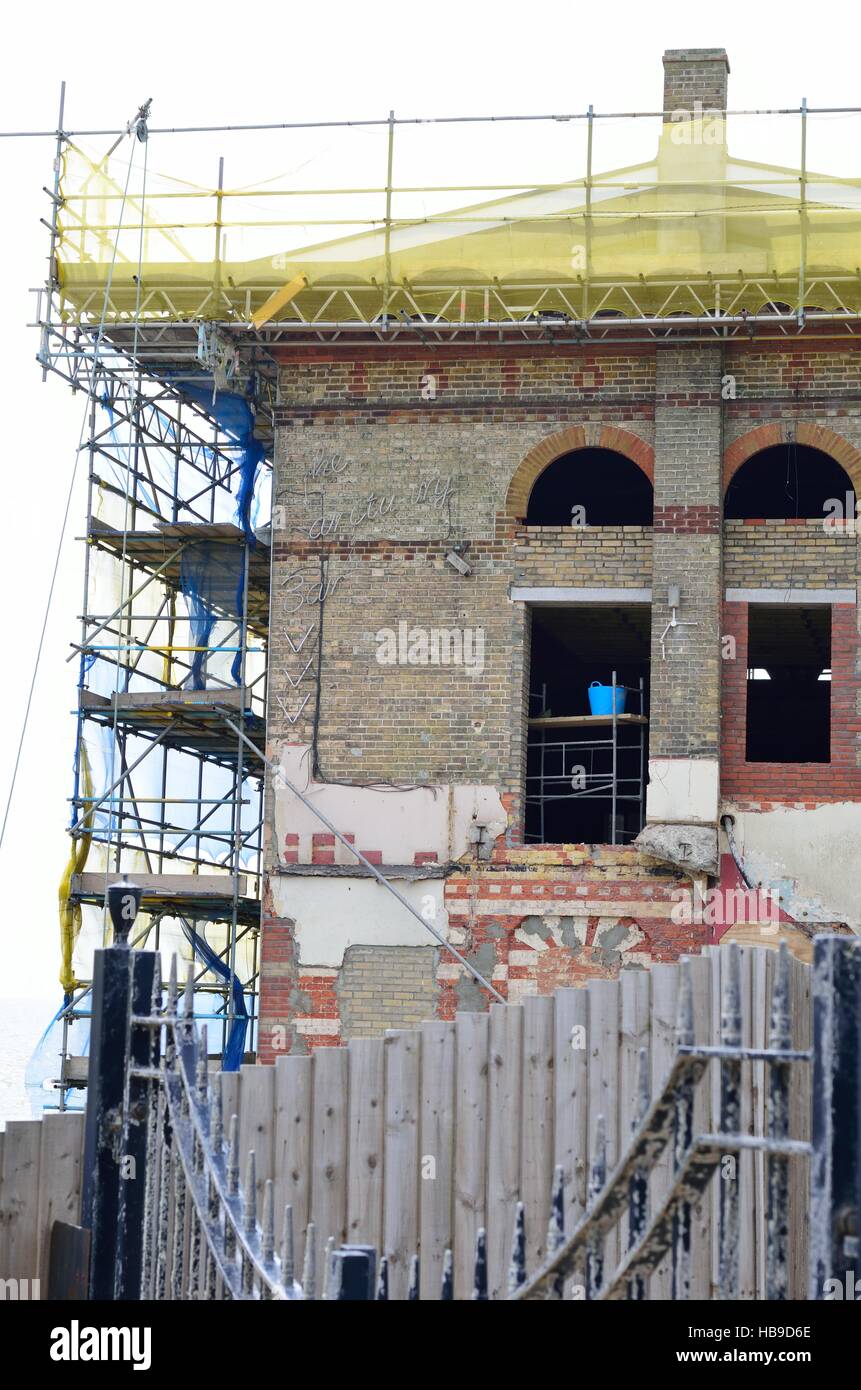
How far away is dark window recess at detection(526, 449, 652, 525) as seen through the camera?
2259cm

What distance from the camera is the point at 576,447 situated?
1958 centimetres

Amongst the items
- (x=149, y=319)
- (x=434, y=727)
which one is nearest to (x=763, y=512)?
(x=434, y=727)

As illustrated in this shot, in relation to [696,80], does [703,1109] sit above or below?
below

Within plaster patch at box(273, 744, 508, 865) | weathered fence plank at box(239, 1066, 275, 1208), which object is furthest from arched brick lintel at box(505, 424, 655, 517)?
weathered fence plank at box(239, 1066, 275, 1208)

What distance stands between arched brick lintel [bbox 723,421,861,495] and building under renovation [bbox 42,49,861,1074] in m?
0.03

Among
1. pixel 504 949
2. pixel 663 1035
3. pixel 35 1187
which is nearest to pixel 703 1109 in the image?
pixel 663 1035

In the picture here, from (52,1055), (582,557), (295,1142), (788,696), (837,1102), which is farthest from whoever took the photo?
(788,696)

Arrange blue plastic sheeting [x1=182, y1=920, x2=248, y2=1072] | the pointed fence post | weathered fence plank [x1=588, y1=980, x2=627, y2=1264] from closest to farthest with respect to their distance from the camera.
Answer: the pointed fence post
weathered fence plank [x1=588, y1=980, x2=627, y2=1264]
blue plastic sheeting [x1=182, y1=920, x2=248, y2=1072]

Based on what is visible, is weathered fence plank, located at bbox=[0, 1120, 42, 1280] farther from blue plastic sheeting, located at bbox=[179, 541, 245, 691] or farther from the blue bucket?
blue plastic sheeting, located at bbox=[179, 541, 245, 691]

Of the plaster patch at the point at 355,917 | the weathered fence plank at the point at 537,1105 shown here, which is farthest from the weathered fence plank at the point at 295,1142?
the plaster patch at the point at 355,917

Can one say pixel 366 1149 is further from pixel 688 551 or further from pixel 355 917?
pixel 688 551

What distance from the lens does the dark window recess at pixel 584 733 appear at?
19.9 m

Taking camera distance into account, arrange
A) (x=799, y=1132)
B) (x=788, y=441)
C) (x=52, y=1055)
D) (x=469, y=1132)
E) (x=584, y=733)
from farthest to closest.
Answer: (x=584, y=733) < (x=52, y=1055) < (x=788, y=441) < (x=469, y=1132) < (x=799, y=1132)

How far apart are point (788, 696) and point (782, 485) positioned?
5092 mm
